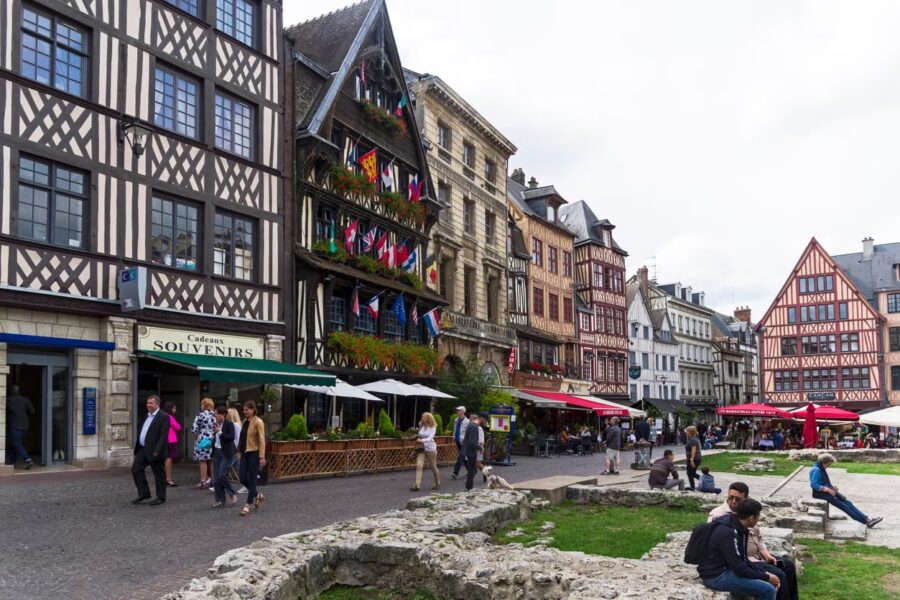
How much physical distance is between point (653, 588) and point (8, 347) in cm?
1382

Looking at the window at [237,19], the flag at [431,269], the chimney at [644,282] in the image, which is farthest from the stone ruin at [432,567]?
the chimney at [644,282]

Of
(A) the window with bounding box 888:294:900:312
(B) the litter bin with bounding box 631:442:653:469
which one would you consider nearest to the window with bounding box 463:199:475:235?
(B) the litter bin with bounding box 631:442:653:469

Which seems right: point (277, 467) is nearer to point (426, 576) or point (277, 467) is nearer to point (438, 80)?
point (426, 576)

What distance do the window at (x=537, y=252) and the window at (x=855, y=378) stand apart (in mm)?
29439

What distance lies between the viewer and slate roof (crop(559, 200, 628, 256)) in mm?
51559

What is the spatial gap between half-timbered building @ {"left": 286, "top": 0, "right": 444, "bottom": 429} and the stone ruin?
14.7 metres

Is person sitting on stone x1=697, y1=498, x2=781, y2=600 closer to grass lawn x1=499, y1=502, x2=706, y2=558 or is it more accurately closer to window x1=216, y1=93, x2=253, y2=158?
grass lawn x1=499, y1=502, x2=706, y2=558

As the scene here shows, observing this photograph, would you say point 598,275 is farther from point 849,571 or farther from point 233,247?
point 849,571

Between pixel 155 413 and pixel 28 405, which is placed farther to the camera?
pixel 28 405

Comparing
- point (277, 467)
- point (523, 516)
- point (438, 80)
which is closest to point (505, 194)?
point (438, 80)

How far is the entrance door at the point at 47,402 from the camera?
16.4 m

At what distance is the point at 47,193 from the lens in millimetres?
16469

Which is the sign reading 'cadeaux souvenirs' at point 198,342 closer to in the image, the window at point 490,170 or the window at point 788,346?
the window at point 490,170

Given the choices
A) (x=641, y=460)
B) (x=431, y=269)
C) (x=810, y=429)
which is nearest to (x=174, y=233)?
(x=431, y=269)
